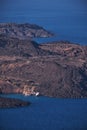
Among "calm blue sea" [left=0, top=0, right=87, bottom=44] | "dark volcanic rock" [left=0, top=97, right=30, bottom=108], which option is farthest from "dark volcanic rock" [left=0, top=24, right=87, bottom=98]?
"calm blue sea" [left=0, top=0, right=87, bottom=44]

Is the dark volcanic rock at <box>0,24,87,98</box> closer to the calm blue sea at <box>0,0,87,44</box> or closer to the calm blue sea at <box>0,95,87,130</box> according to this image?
the calm blue sea at <box>0,95,87,130</box>

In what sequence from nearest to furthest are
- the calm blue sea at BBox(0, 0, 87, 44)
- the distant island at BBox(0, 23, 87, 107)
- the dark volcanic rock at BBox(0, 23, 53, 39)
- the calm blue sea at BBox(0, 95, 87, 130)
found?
1. the calm blue sea at BBox(0, 95, 87, 130)
2. the distant island at BBox(0, 23, 87, 107)
3. the dark volcanic rock at BBox(0, 23, 53, 39)
4. the calm blue sea at BBox(0, 0, 87, 44)

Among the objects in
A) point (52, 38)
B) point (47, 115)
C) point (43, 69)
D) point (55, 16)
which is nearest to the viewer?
point (47, 115)

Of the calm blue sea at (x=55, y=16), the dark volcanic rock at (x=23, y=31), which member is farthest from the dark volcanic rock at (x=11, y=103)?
the dark volcanic rock at (x=23, y=31)

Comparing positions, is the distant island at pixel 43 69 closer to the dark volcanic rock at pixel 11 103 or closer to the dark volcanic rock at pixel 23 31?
the dark volcanic rock at pixel 11 103

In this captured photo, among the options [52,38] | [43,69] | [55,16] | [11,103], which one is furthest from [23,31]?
[11,103]

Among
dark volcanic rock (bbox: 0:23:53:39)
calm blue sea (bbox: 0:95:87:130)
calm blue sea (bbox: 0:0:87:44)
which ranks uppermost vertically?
calm blue sea (bbox: 0:0:87:44)

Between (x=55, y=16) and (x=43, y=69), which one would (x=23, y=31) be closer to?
(x=43, y=69)
